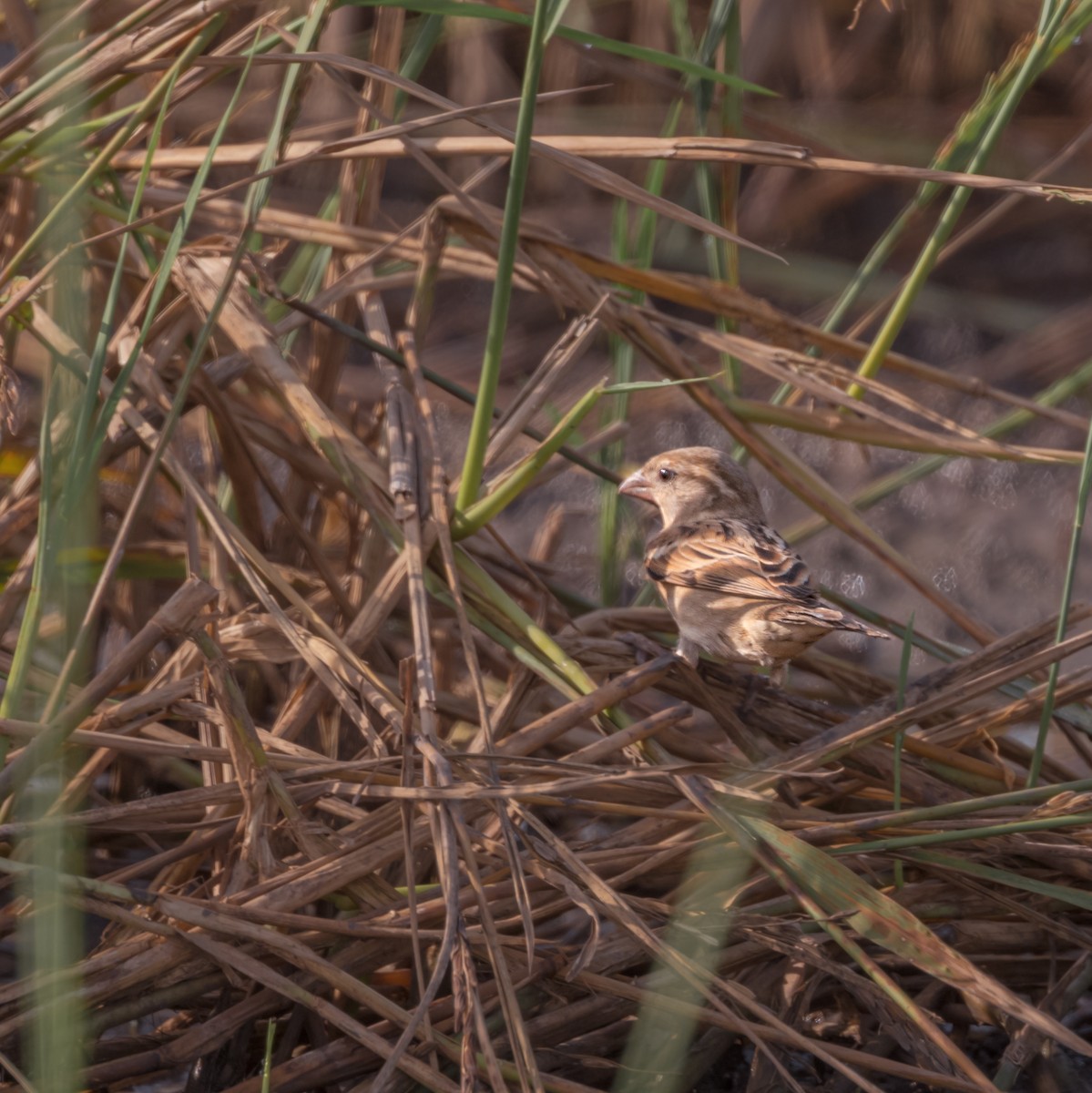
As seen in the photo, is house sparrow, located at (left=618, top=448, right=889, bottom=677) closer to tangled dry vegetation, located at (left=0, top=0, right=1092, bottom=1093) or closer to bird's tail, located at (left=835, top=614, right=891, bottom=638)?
bird's tail, located at (left=835, top=614, right=891, bottom=638)

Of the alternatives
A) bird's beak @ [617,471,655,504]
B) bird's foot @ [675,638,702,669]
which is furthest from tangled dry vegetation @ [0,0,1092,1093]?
bird's beak @ [617,471,655,504]

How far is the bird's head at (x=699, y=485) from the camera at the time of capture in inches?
175

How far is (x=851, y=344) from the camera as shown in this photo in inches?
143

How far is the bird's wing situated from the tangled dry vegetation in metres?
0.20

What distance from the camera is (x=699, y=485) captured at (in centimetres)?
446

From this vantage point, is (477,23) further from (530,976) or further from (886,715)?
(530,976)

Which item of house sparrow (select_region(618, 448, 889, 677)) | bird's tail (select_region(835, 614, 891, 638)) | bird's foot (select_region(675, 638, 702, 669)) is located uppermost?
bird's tail (select_region(835, 614, 891, 638))

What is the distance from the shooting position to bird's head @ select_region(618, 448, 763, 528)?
4.43 meters

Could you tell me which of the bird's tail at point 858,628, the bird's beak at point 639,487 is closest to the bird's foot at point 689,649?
the bird's tail at point 858,628

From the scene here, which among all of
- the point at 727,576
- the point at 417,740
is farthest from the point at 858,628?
the point at 417,740

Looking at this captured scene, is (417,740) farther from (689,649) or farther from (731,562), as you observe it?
(731,562)

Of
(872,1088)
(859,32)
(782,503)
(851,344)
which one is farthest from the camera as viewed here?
(859,32)

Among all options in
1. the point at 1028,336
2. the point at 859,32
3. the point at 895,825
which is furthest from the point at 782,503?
the point at 895,825

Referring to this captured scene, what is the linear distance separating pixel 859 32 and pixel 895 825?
5203mm
